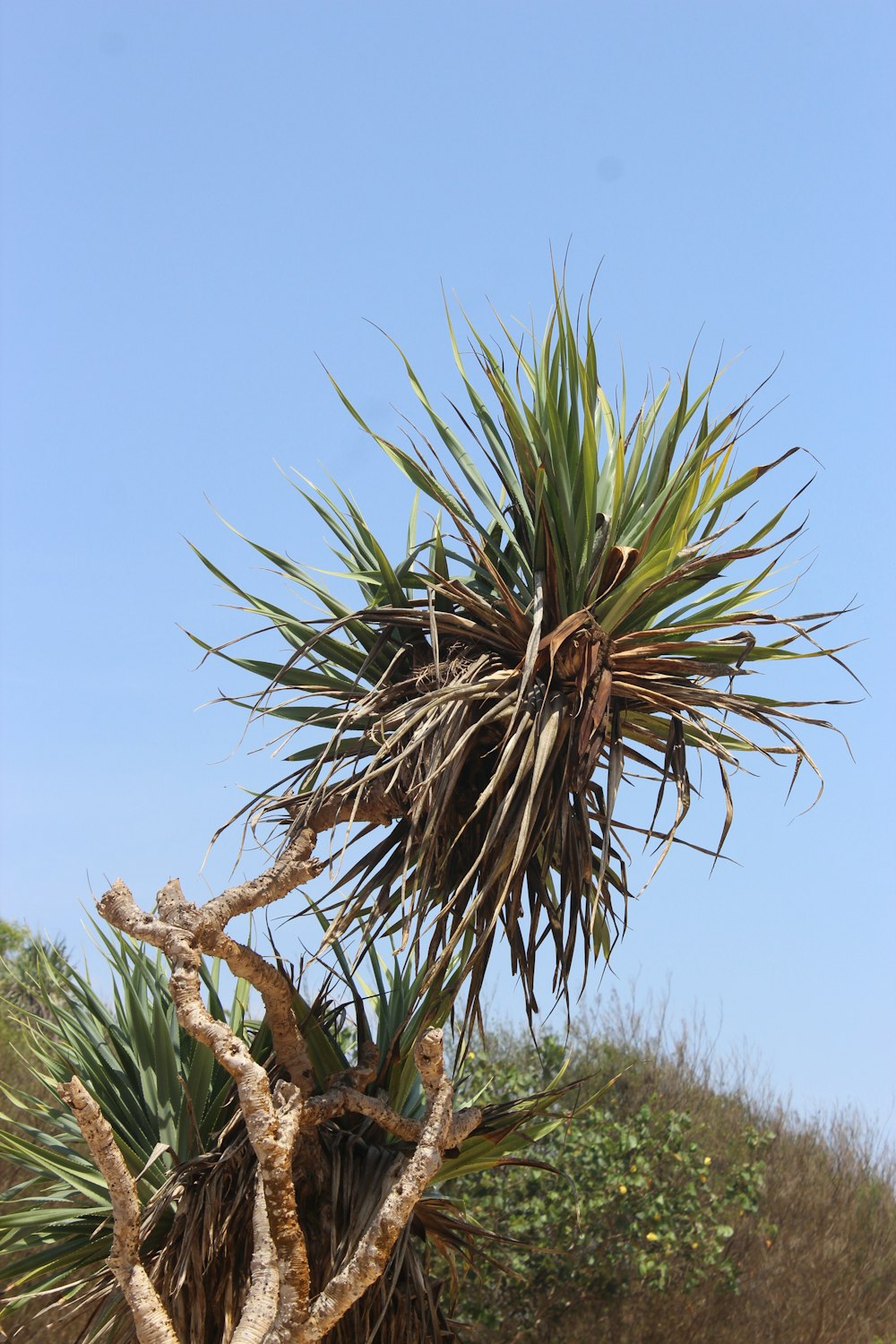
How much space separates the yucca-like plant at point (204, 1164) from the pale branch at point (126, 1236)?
791mm

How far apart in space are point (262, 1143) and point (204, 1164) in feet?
4.06

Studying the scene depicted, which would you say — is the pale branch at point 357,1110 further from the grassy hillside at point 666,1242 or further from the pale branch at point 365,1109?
the grassy hillside at point 666,1242

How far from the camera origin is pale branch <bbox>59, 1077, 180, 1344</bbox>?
394 centimetres

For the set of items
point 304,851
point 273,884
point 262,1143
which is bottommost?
point 262,1143

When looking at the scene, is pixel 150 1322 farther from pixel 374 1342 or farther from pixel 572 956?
pixel 572 956

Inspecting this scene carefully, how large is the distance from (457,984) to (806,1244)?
32.2 ft

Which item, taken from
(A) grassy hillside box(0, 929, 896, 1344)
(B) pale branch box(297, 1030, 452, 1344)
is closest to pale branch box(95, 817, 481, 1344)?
(B) pale branch box(297, 1030, 452, 1344)

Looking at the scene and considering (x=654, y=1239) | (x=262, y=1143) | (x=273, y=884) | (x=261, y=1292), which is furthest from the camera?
(x=654, y=1239)

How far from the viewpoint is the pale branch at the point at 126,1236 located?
155 inches

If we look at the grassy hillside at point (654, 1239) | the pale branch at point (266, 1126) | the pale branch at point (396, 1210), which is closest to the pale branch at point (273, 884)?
the pale branch at point (266, 1126)

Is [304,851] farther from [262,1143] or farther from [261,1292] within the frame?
[261,1292]

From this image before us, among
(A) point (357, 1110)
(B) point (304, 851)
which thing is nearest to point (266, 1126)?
(A) point (357, 1110)

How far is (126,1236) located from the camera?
4.05m

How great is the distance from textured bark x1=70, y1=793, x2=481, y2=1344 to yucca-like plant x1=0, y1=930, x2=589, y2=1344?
0.45 meters
